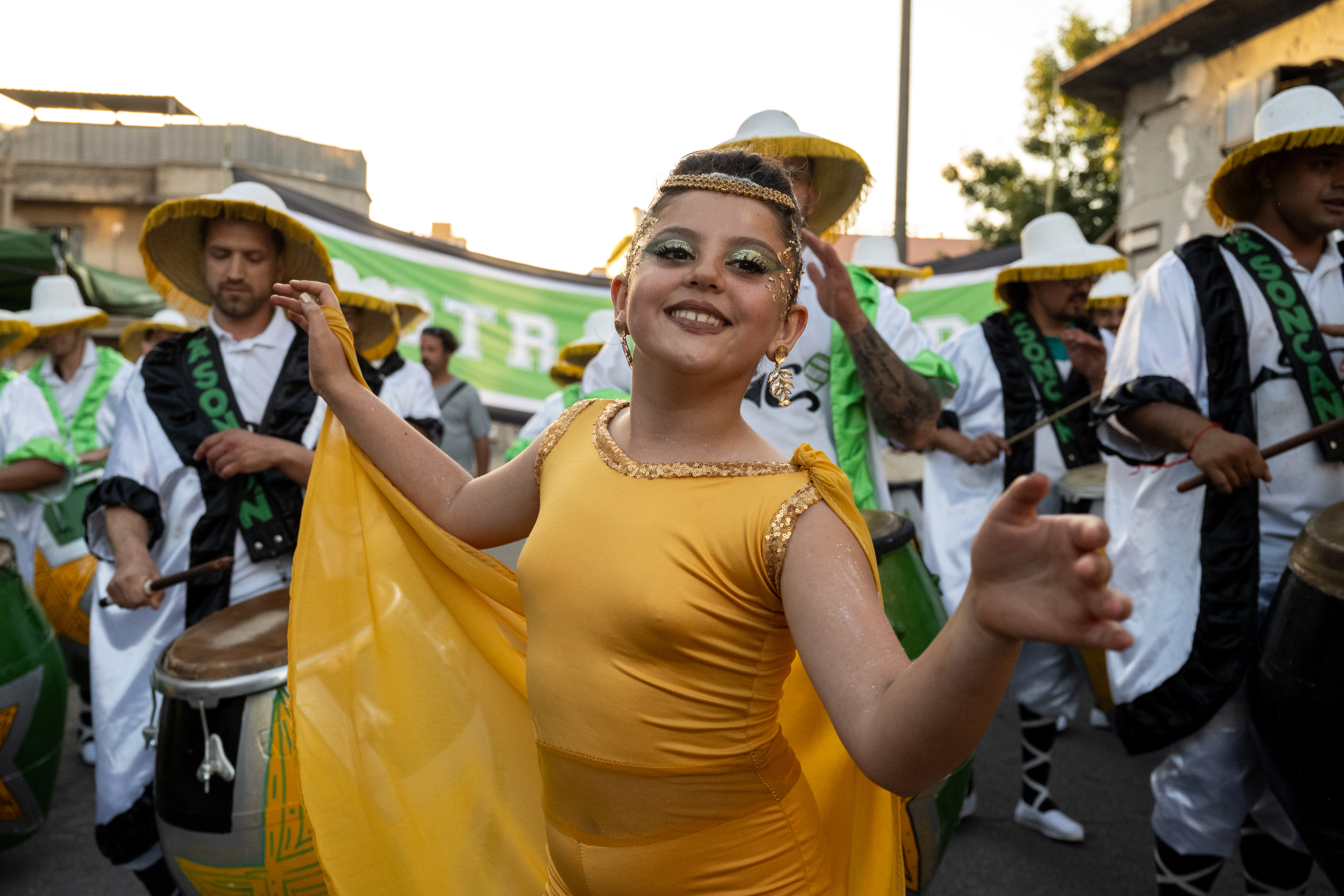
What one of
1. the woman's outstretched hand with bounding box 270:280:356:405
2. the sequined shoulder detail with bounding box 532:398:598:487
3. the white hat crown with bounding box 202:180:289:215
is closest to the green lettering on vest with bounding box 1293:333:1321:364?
the sequined shoulder detail with bounding box 532:398:598:487

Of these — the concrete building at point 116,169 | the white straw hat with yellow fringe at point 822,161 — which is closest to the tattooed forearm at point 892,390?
the white straw hat with yellow fringe at point 822,161

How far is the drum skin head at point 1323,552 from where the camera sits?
226 cm

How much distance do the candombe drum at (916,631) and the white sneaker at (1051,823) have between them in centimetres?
164

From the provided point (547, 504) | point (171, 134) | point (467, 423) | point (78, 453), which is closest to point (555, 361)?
point (467, 423)

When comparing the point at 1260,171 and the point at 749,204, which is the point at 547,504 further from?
the point at 1260,171

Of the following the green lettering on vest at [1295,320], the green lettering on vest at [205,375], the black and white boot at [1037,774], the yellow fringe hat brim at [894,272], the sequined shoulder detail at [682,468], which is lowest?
the black and white boot at [1037,774]

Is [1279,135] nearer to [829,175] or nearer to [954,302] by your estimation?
[829,175]

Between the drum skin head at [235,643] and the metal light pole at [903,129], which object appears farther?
the metal light pole at [903,129]

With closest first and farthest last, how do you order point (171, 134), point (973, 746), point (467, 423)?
point (973, 746) < point (467, 423) < point (171, 134)

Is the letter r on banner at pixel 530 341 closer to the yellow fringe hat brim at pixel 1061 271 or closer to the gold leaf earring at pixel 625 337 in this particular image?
the yellow fringe hat brim at pixel 1061 271

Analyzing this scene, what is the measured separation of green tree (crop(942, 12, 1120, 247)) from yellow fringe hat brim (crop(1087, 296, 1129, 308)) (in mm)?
12430

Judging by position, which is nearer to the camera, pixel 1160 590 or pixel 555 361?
pixel 1160 590

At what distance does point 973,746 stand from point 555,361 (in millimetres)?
8551

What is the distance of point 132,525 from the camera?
9.66ft
